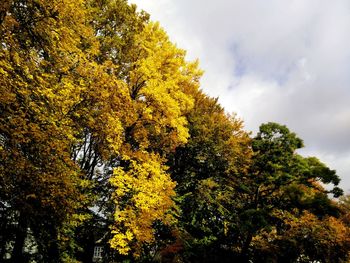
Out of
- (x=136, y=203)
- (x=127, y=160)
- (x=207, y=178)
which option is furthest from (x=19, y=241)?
(x=207, y=178)

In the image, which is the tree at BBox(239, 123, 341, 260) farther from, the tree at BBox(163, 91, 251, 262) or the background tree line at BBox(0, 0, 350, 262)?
the tree at BBox(163, 91, 251, 262)

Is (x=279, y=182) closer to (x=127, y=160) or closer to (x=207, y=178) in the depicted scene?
(x=207, y=178)

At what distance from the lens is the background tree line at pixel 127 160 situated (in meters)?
9.36

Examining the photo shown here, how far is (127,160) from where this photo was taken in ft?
72.3

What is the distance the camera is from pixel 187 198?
25.3 m

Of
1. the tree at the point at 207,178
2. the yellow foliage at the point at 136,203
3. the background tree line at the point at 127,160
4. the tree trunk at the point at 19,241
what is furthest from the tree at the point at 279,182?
the tree trunk at the point at 19,241

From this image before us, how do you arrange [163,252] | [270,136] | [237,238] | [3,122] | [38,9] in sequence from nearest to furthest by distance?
[3,122], [38,9], [163,252], [270,136], [237,238]

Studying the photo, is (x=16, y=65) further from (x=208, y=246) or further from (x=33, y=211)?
(x=208, y=246)

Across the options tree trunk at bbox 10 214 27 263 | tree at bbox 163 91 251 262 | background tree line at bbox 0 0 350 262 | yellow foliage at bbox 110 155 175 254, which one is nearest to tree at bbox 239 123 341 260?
background tree line at bbox 0 0 350 262

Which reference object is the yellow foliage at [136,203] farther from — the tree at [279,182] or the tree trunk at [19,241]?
the tree at [279,182]

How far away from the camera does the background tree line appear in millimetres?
9359

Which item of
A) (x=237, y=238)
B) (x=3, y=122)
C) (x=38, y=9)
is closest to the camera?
(x=3, y=122)

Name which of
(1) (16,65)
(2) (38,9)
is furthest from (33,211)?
(2) (38,9)

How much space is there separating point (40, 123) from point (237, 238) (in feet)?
70.0
